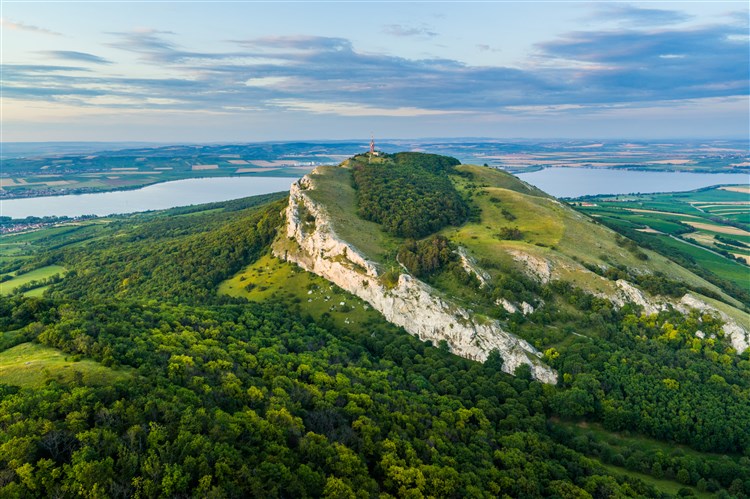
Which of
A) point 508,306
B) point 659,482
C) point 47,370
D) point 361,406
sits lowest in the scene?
point 659,482

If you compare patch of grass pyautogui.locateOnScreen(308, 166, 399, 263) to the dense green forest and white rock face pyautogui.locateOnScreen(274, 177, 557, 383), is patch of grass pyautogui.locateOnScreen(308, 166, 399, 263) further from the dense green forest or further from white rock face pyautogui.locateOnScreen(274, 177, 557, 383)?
the dense green forest

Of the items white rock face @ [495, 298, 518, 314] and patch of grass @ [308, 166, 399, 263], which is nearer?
white rock face @ [495, 298, 518, 314]

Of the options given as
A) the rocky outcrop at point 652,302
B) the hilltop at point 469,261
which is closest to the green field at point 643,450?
the hilltop at point 469,261

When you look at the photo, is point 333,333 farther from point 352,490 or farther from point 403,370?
point 352,490

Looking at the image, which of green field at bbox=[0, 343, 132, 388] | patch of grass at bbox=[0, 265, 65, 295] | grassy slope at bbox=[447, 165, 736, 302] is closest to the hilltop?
grassy slope at bbox=[447, 165, 736, 302]

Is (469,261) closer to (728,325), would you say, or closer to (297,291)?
(297,291)

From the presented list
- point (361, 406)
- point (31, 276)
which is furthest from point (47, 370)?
point (31, 276)

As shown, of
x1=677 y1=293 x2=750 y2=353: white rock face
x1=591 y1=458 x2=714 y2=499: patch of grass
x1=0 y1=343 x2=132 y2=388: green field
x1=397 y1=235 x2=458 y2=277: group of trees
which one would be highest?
x1=397 y1=235 x2=458 y2=277: group of trees
